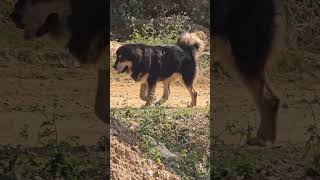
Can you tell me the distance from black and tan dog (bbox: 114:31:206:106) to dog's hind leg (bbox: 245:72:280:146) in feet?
3.10

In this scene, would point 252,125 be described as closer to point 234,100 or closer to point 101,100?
point 234,100

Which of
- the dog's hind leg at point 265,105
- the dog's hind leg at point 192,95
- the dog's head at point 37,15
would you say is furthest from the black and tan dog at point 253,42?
the dog's head at point 37,15

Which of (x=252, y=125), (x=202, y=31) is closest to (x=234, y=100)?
(x=252, y=125)

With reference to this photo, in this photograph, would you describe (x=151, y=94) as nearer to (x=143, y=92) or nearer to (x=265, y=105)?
(x=143, y=92)

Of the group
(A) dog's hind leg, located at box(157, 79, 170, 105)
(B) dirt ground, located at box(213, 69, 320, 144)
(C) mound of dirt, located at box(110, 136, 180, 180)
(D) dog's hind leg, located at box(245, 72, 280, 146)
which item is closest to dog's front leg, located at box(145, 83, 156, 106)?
(A) dog's hind leg, located at box(157, 79, 170, 105)

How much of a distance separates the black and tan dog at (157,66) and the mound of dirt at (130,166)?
678mm

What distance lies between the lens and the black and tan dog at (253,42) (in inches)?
211

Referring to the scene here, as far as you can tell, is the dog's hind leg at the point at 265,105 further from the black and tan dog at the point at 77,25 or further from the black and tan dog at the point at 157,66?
the black and tan dog at the point at 77,25

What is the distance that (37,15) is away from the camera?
202 inches

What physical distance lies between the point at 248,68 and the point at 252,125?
55 cm

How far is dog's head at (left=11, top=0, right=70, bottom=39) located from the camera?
16.5ft

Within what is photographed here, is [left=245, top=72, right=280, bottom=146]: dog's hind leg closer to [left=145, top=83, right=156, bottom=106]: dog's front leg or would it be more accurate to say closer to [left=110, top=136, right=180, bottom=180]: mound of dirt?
[left=110, top=136, right=180, bottom=180]: mound of dirt

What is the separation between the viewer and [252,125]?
536 cm

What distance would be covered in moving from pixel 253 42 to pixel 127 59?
59.6 inches
